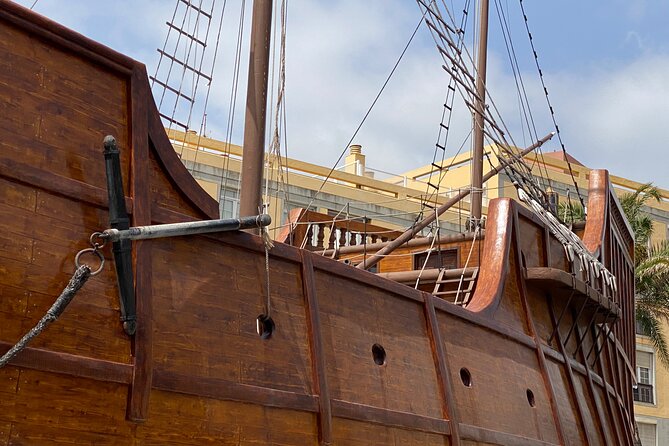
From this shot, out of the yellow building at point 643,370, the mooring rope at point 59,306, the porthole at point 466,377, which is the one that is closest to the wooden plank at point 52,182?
the mooring rope at point 59,306

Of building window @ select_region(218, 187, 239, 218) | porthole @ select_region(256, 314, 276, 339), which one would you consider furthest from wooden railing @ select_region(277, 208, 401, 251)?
building window @ select_region(218, 187, 239, 218)

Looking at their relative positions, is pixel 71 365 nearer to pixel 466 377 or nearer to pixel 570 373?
pixel 466 377

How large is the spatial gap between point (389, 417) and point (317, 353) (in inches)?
32.4

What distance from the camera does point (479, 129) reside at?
1473 cm

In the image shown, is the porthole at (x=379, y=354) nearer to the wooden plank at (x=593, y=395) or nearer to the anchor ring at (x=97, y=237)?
the anchor ring at (x=97, y=237)

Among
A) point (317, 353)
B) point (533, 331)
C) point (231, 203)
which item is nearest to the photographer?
point (317, 353)

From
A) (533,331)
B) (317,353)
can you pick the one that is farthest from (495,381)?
(317,353)

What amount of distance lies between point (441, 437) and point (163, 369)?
2701 mm

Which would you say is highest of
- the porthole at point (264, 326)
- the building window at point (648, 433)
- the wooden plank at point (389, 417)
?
the building window at point (648, 433)

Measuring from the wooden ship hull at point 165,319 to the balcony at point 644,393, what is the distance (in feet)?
72.4

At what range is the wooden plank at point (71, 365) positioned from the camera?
430cm

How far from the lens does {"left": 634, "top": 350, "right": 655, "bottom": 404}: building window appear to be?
1126 inches

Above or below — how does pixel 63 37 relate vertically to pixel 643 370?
below

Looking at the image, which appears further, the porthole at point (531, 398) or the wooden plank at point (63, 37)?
the porthole at point (531, 398)
